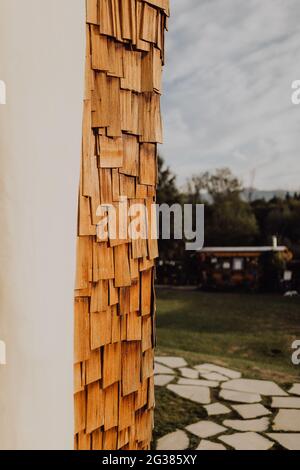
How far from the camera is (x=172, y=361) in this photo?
3732 mm

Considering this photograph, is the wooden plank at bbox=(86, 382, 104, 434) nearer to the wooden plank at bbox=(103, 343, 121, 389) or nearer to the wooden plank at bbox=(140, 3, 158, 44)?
the wooden plank at bbox=(103, 343, 121, 389)

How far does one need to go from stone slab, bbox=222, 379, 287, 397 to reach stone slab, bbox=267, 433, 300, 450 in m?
0.59

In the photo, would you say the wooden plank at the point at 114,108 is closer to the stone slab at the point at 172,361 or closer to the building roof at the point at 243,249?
the stone slab at the point at 172,361

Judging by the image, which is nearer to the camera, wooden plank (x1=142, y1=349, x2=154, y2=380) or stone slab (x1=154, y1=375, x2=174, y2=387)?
wooden plank (x1=142, y1=349, x2=154, y2=380)

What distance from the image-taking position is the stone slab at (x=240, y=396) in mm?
2953

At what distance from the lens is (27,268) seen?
3.78 ft

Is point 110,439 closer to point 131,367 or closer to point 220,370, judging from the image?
point 131,367

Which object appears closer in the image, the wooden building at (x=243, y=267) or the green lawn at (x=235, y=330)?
the green lawn at (x=235, y=330)

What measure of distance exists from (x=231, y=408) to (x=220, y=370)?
2.38 ft

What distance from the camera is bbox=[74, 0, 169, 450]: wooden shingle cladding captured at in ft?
4.15

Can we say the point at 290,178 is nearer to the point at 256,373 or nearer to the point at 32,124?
the point at 256,373

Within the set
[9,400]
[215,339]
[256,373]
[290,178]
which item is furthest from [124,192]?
[290,178]

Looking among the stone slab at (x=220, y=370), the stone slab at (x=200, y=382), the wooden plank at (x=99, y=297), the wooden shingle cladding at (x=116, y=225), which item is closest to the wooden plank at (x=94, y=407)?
the wooden shingle cladding at (x=116, y=225)

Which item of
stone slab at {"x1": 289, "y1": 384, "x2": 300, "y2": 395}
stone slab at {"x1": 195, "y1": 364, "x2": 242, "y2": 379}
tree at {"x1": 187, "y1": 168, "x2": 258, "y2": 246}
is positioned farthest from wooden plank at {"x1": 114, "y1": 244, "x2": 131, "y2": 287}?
tree at {"x1": 187, "y1": 168, "x2": 258, "y2": 246}
